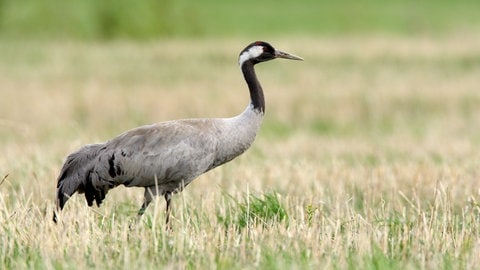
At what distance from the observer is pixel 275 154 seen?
13359 mm

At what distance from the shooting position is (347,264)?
5.90 metres

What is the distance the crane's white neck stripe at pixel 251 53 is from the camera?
8.47 m

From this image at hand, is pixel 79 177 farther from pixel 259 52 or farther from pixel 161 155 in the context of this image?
pixel 259 52

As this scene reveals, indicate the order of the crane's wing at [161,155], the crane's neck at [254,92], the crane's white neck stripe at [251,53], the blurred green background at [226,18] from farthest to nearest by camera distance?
the blurred green background at [226,18] < the crane's white neck stripe at [251,53] < the crane's neck at [254,92] < the crane's wing at [161,155]

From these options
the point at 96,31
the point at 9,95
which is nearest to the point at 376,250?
the point at 9,95

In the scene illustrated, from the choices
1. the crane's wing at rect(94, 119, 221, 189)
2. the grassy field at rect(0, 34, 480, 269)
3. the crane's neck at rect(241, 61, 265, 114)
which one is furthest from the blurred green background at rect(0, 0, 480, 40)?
the crane's wing at rect(94, 119, 221, 189)

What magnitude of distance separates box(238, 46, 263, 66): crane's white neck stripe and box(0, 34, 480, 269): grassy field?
1098 mm

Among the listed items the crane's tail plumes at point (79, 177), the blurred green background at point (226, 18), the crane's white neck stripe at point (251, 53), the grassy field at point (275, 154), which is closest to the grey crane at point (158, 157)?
the crane's tail plumes at point (79, 177)

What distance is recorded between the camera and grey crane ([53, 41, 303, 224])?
7922mm

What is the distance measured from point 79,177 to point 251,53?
71.7 inches

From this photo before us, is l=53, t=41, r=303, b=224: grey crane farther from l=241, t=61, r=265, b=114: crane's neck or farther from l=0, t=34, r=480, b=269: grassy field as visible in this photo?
l=0, t=34, r=480, b=269: grassy field

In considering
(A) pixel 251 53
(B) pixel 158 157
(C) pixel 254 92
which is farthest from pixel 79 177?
(A) pixel 251 53

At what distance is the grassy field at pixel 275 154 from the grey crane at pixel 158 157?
25 cm

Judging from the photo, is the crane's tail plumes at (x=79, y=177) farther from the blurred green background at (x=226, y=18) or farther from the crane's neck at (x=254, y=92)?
the blurred green background at (x=226, y=18)
